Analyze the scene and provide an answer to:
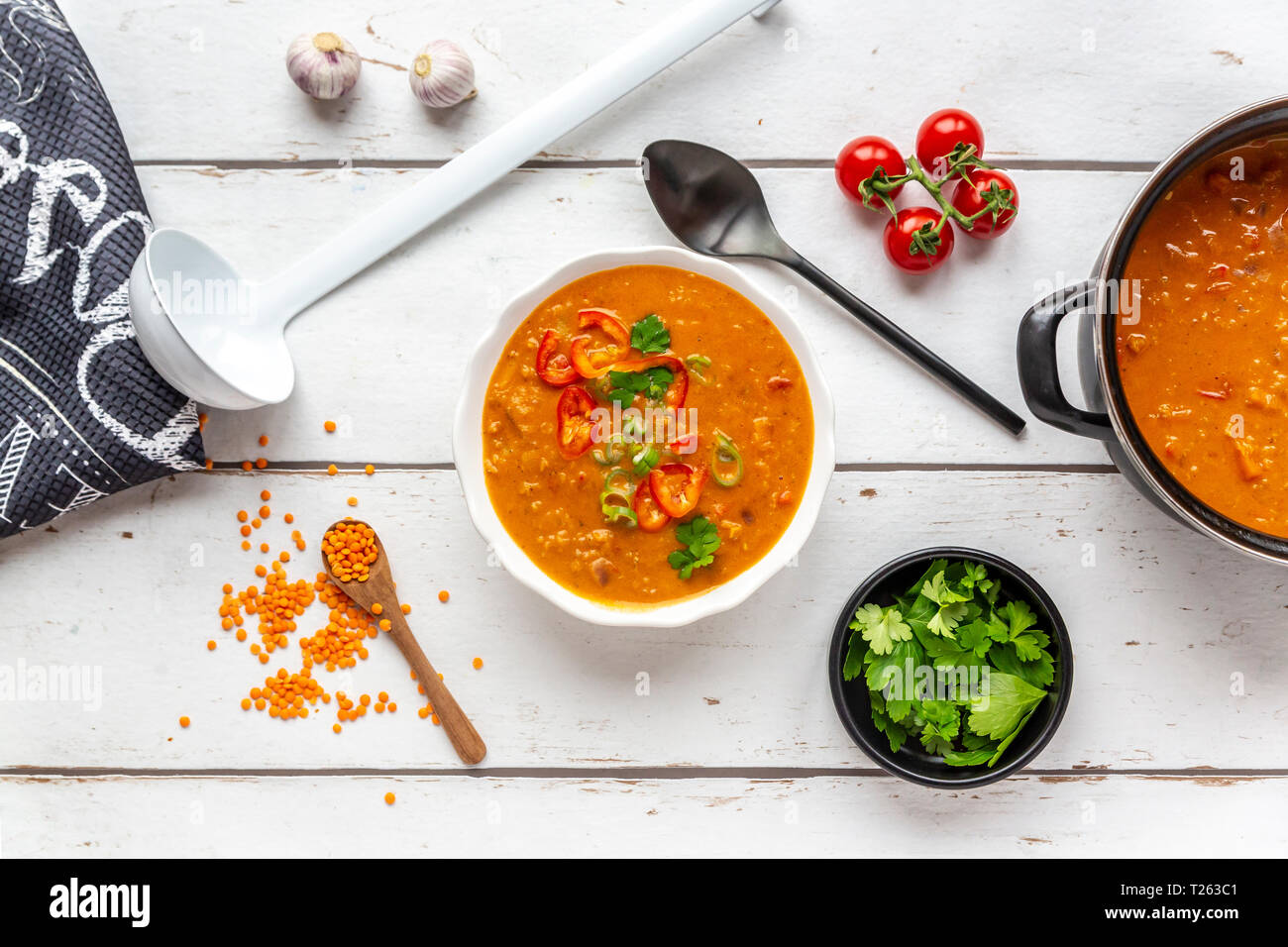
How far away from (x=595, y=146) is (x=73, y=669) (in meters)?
1.73

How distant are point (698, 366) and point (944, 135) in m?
0.77

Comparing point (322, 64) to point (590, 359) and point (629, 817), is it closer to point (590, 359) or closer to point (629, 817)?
point (590, 359)

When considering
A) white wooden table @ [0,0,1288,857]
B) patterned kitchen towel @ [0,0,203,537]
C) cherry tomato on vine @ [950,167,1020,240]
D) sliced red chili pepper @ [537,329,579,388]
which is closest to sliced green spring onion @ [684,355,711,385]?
sliced red chili pepper @ [537,329,579,388]

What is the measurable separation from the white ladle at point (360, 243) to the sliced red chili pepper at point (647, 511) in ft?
2.56

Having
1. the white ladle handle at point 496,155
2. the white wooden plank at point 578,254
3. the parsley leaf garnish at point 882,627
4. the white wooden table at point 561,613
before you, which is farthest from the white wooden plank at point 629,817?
the white ladle handle at point 496,155

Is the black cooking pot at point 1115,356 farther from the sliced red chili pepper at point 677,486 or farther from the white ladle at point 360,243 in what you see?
the white ladle at point 360,243

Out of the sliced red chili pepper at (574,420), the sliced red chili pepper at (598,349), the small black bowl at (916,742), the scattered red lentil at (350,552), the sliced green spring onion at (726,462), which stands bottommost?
the small black bowl at (916,742)

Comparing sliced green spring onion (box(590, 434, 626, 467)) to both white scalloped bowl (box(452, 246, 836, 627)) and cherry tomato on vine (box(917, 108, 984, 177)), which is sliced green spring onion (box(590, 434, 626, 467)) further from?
cherry tomato on vine (box(917, 108, 984, 177))

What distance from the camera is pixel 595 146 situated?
2.08 m

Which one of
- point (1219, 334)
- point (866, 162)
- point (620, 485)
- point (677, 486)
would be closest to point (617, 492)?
point (620, 485)

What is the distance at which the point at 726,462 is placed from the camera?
1.89m

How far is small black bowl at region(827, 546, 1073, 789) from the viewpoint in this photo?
6.46ft

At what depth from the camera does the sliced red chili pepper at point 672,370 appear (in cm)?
187

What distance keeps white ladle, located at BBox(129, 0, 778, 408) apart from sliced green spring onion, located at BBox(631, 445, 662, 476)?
0.72 m
